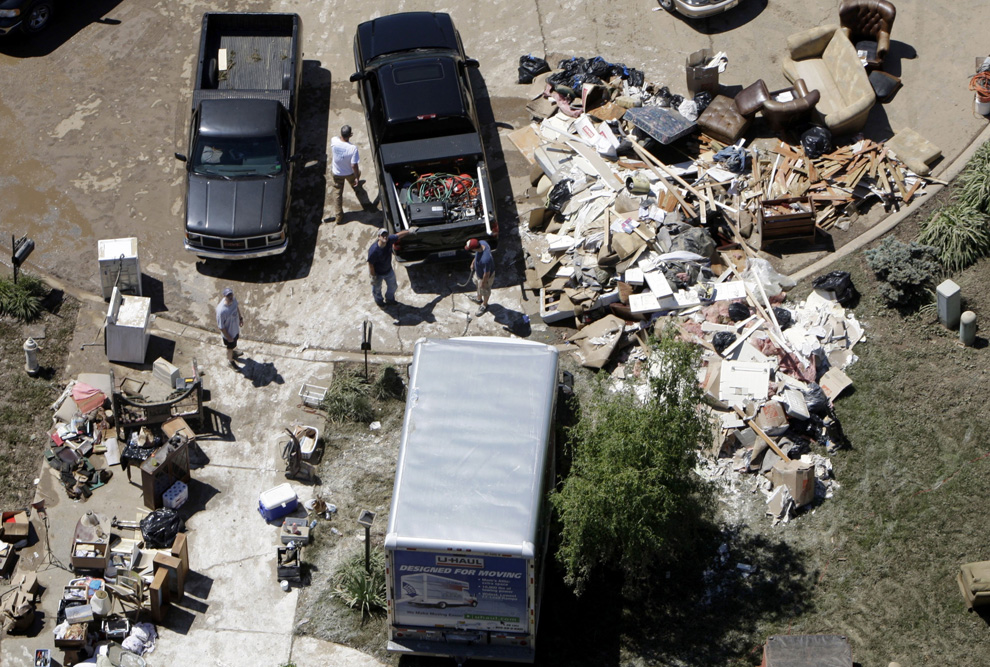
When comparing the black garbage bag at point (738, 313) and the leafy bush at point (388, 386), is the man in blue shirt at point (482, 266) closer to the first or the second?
the leafy bush at point (388, 386)

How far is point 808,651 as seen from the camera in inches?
594

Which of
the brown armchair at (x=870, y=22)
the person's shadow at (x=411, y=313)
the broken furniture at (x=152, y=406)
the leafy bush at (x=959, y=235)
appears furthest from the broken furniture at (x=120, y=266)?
the brown armchair at (x=870, y=22)

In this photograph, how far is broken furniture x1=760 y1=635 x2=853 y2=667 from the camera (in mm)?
15000

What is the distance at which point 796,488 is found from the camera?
16891 mm

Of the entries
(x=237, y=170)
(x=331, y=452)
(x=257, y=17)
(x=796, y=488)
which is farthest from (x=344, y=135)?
(x=796, y=488)

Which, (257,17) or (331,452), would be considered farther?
(257,17)

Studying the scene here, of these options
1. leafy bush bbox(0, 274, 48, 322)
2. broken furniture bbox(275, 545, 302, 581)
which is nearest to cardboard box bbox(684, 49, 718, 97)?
broken furniture bbox(275, 545, 302, 581)

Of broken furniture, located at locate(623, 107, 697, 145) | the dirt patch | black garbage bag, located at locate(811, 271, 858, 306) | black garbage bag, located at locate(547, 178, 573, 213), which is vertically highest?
broken furniture, located at locate(623, 107, 697, 145)

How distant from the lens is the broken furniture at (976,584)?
1555 cm

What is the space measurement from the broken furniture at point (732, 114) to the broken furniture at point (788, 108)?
0.54ft

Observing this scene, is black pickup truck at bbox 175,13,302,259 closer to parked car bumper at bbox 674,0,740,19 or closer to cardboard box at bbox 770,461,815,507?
parked car bumper at bbox 674,0,740,19

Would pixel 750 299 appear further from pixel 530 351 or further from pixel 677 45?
pixel 677 45

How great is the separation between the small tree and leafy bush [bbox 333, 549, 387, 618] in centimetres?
252

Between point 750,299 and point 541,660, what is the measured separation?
6600 millimetres
